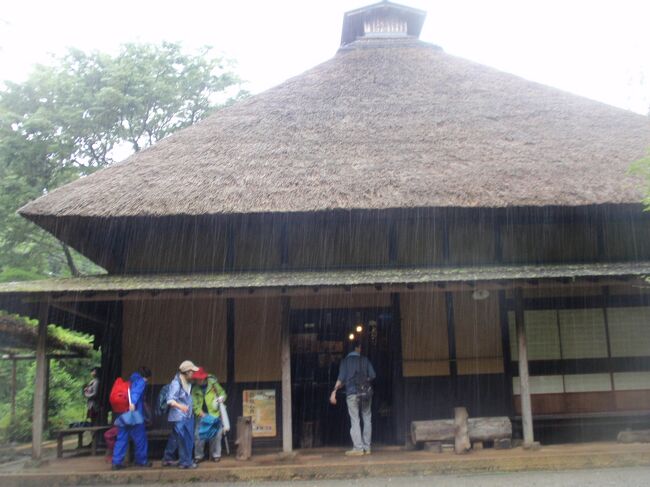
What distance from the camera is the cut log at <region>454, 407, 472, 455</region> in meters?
8.38

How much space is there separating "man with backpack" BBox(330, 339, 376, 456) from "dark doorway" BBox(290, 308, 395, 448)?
4.28ft

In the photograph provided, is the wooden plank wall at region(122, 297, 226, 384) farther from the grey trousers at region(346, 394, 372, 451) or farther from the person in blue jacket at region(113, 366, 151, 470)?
the grey trousers at region(346, 394, 372, 451)

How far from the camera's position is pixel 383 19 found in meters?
17.8

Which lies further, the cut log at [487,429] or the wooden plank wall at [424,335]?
the wooden plank wall at [424,335]

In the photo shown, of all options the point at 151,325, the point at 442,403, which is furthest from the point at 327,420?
the point at 151,325

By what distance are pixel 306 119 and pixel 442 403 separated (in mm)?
5932

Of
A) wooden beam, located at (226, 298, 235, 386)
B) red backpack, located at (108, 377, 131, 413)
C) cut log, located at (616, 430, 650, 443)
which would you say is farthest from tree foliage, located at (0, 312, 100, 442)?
cut log, located at (616, 430, 650, 443)

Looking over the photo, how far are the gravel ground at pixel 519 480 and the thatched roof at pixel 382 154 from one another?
151 inches

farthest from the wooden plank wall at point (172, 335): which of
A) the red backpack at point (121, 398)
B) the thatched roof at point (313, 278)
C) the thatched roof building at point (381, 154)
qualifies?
the thatched roof building at point (381, 154)

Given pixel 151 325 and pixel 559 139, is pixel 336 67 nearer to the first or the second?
pixel 559 139

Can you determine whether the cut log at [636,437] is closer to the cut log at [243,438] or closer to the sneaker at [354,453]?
→ the sneaker at [354,453]

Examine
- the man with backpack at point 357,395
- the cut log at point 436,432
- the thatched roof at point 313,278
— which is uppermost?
the thatched roof at point 313,278

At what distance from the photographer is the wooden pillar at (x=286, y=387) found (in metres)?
8.14

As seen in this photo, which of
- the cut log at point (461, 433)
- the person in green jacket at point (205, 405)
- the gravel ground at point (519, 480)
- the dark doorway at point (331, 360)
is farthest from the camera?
the dark doorway at point (331, 360)
